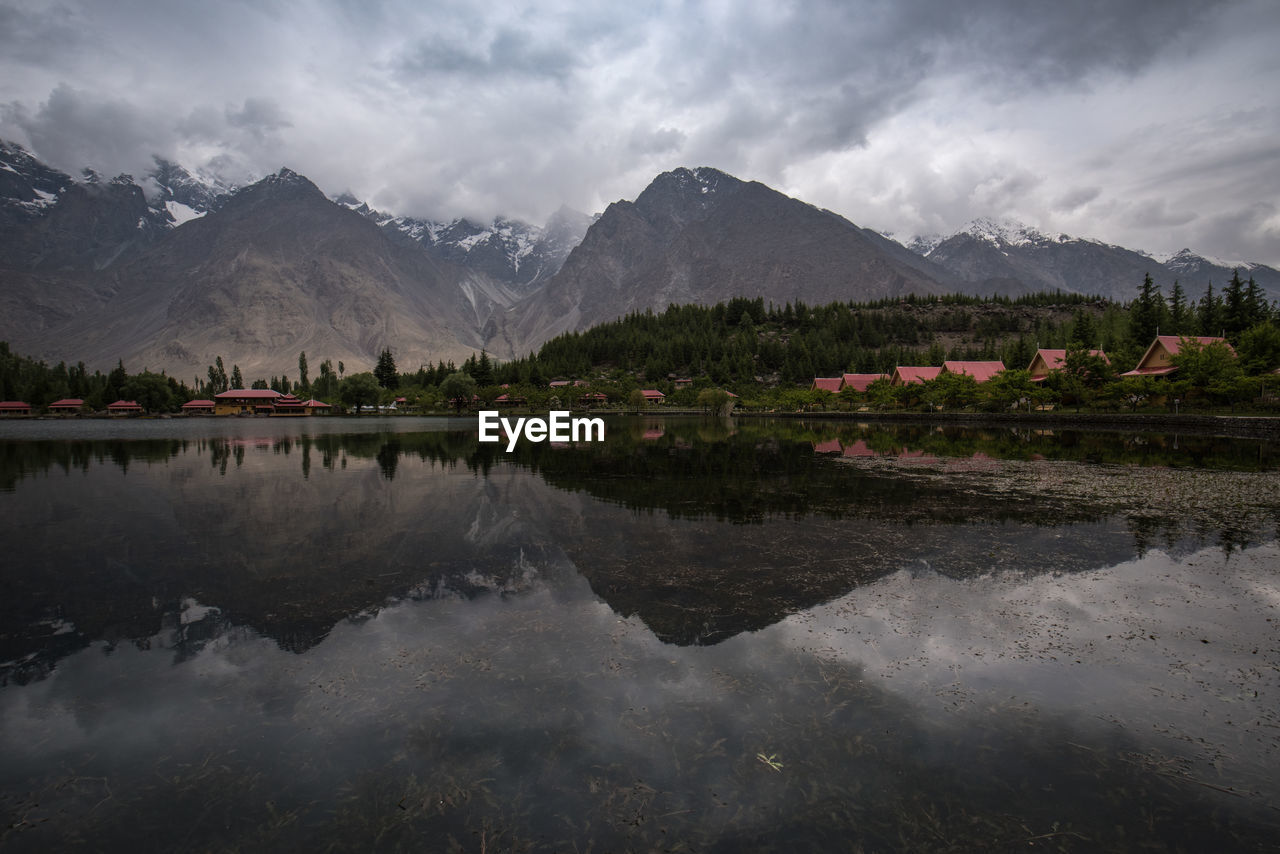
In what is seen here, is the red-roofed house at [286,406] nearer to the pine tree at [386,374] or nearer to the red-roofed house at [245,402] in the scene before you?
the red-roofed house at [245,402]

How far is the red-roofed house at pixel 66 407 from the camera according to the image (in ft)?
473

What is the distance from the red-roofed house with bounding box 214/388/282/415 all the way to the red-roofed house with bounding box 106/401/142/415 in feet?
56.5

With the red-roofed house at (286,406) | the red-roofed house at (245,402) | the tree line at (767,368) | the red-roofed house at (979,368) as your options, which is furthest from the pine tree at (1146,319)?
the red-roofed house at (245,402)

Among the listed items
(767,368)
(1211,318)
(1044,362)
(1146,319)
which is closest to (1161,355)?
(1044,362)

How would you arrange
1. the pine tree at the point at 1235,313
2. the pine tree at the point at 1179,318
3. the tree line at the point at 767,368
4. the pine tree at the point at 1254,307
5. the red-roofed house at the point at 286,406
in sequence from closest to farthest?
the tree line at the point at 767,368
the pine tree at the point at 1254,307
the pine tree at the point at 1235,313
the pine tree at the point at 1179,318
the red-roofed house at the point at 286,406

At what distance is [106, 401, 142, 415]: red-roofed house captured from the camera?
15050 cm

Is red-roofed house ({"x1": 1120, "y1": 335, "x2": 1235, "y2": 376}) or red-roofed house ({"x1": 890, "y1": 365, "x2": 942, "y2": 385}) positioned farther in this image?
red-roofed house ({"x1": 890, "y1": 365, "x2": 942, "y2": 385})

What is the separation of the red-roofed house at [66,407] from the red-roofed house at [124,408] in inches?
207

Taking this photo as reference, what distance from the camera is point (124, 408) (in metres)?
152

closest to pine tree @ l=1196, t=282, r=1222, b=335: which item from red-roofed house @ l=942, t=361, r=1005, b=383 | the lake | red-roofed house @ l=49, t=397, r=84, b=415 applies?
A: red-roofed house @ l=942, t=361, r=1005, b=383

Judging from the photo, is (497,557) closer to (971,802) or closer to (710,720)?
(710,720)

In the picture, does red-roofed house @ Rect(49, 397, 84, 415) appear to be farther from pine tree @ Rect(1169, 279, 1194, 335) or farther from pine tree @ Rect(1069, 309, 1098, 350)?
pine tree @ Rect(1169, 279, 1194, 335)

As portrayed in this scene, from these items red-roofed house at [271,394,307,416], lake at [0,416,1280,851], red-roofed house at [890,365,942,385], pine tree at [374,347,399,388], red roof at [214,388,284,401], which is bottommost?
lake at [0,416,1280,851]

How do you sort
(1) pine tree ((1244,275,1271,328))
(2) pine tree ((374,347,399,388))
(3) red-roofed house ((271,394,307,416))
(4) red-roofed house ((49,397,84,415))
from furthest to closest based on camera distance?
(2) pine tree ((374,347,399,388)) → (3) red-roofed house ((271,394,307,416)) → (4) red-roofed house ((49,397,84,415)) → (1) pine tree ((1244,275,1271,328))
